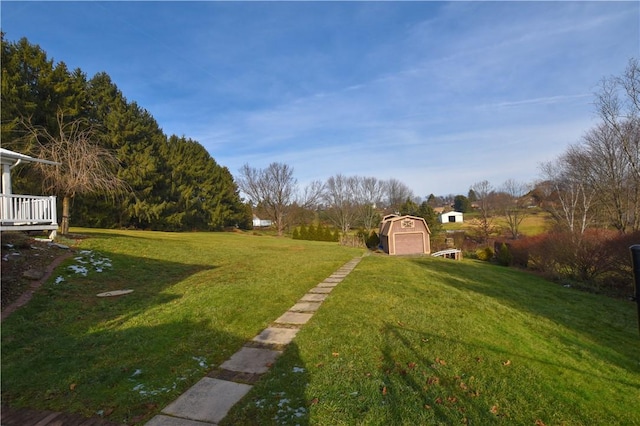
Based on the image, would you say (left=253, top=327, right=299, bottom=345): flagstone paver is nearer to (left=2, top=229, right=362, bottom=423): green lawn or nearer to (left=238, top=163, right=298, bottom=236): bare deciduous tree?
(left=2, top=229, right=362, bottom=423): green lawn

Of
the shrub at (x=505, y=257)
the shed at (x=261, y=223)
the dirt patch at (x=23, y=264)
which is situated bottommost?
the shrub at (x=505, y=257)

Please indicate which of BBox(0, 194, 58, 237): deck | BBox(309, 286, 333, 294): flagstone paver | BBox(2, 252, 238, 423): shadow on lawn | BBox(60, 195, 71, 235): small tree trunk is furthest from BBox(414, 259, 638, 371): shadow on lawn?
BBox(60, 195, 71, 235): small tree trunk

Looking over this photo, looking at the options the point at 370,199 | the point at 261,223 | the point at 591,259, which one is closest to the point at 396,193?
the point at 370,199

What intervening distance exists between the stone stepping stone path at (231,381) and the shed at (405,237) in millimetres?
19869

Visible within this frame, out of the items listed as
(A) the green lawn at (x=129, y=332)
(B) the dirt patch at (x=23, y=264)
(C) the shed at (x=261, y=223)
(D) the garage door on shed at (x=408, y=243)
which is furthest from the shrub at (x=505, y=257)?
(C) the shed at (x=261, y=223)

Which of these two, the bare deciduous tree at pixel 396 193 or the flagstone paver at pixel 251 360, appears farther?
the bare deciduous tree at pixel 396 193

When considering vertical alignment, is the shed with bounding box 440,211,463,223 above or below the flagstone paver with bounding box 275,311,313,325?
above

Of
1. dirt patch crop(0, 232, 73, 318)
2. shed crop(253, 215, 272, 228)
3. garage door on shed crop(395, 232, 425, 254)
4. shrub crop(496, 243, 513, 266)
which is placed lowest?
shrub crop(496, 243, 513, 266)

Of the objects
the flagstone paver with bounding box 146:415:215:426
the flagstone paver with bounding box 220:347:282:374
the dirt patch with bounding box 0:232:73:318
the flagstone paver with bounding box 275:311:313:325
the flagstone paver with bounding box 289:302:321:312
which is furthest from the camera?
the dirt patch with bounding box 0:232:73:318

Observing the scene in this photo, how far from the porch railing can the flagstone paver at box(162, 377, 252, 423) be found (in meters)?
9.41

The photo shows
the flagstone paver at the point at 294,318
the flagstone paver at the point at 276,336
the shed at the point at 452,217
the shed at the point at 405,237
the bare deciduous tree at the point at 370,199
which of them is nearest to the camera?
the flagstone paver at the point at 276,336

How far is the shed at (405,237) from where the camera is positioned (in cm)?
2517

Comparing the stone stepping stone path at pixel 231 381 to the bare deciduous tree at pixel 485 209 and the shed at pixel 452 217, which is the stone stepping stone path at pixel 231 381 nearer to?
the bare deciduous tree at pixel 485 209

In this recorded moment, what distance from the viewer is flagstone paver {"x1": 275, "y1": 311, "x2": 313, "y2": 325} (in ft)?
19.0
